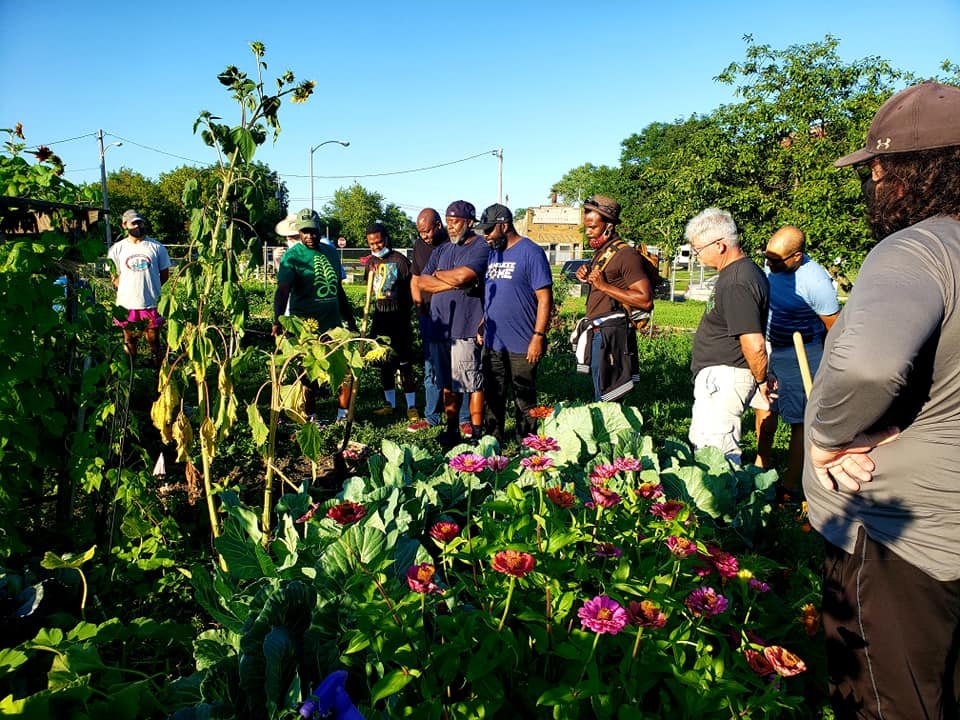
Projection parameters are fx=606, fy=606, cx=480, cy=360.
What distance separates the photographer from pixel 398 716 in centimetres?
127

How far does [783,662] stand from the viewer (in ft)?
4.11

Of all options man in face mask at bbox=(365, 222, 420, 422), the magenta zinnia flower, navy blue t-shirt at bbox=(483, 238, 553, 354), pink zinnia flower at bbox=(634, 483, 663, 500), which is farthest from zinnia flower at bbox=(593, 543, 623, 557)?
man in face mask at bbox=(365, 222, 420, 422)

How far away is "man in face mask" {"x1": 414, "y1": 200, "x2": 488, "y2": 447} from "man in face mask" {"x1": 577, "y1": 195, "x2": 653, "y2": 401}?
86 centimetres

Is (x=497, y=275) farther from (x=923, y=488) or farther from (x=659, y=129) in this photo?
(x=659, y=129)

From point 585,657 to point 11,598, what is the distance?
1.65 m

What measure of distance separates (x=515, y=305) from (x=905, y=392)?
316 cm

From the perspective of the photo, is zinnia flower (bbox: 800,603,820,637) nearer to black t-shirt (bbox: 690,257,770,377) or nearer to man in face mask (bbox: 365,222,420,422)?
black t-shirt (bbox: 690,257,770,377)

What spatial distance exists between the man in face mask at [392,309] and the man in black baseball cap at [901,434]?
442 cm

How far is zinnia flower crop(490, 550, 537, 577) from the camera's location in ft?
3.93

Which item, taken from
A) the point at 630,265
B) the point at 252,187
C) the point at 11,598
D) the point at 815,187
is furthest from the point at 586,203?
the point at 815,187

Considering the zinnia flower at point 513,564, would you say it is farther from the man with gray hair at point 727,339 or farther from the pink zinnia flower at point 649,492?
the man with gray hair at point 727,339

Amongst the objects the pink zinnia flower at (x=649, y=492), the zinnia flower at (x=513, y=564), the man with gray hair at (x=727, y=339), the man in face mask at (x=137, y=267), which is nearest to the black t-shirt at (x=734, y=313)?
the man with gray hair at (x=727, y=339)

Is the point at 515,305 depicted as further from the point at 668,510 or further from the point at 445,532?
the point at 445,532

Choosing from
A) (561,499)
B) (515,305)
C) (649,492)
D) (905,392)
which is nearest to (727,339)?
(515,305)
